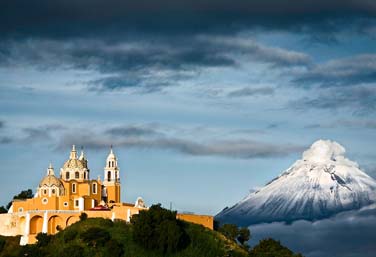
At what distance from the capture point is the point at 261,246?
11075 cm

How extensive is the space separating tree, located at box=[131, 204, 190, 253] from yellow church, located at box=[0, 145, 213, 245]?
5.91m

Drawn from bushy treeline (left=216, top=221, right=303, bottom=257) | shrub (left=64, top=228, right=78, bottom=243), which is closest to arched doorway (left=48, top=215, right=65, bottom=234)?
shrub (left=64, top=228, right=78, bottom=243)

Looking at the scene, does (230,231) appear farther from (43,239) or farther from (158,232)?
(43,239)

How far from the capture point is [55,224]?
368 ft

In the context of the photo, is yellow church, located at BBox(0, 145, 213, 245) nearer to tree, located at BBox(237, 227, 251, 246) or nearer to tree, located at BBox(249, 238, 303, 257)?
tree, located at BBox(237, 227, 251, 246)

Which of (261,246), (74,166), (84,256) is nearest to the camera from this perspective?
(84,256)

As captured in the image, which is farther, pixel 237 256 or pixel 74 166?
pixel 74 166

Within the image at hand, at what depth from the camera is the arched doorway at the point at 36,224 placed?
111750 millimetres

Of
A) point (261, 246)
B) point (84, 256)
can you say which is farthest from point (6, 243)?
point (261, 246)

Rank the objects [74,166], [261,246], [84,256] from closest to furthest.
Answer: [84,256] < [261,246] < [74,166]

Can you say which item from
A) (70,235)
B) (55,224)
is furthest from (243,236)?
(70,235)

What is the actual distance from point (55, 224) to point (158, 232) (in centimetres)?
1184

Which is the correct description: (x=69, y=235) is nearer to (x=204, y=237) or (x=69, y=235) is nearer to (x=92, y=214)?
(x=92, y=214)

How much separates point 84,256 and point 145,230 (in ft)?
20.3
